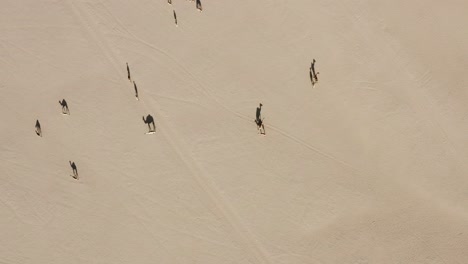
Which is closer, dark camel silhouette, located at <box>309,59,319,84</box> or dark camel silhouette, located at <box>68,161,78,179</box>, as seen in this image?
dark camel silhouette, located at <box>68,161,78,179</box>

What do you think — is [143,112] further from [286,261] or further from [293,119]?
[286,261]

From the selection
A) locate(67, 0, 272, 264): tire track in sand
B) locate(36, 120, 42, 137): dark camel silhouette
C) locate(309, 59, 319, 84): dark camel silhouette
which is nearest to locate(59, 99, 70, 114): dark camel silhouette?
locate(36, 120, 42, 137): dark camel silhouette

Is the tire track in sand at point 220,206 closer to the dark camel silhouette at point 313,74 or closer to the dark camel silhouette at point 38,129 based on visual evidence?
the dark camel silhouette at point 38,129

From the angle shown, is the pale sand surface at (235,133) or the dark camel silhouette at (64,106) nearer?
the pale sand surface at (235,133)

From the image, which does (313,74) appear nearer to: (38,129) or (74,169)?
Result: (74,169)

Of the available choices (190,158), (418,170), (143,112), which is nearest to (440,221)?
(418,170)

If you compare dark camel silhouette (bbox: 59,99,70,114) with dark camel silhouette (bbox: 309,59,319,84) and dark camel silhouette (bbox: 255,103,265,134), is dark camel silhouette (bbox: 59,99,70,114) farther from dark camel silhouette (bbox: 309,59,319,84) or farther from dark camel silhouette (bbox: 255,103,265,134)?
dark camel silhouette (bbox: 309,59,319,84)

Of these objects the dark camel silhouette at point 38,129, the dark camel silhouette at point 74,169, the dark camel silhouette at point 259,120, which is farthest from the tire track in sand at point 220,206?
the dark camel silhouette at point 38,129

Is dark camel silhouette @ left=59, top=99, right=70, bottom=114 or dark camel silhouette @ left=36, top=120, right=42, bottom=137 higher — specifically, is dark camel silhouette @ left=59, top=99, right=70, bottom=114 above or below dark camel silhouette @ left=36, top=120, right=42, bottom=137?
above
